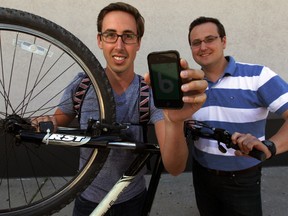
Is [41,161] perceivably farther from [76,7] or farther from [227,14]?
[227,14]

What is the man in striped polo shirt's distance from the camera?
5.71 feet

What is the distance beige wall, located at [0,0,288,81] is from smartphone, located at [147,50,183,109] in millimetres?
2316

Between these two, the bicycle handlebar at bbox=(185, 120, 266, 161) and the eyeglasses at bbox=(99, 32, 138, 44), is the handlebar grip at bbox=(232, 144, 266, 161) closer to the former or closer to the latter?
the bicycle handlebar at bbox=(185, 120, 266, 161)

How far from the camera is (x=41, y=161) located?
3432mm

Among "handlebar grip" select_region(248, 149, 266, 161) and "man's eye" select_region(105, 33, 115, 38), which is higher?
"man's eye" select_region(105, 33, 115, 38)

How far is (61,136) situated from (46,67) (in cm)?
214

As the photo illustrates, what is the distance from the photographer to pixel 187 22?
3.35 metres

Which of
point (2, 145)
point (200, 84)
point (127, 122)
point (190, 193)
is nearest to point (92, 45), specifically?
point (2, 145)

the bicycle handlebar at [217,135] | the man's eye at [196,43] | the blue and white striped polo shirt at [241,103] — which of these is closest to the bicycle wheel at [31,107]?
the man's eye at [196,43]

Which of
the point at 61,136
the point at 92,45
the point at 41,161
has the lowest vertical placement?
the point at 41,161

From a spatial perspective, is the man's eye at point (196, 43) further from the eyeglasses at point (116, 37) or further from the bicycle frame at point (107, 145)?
the bicycle frame at point (107, 145)

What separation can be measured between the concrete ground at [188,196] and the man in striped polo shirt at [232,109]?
113 cm

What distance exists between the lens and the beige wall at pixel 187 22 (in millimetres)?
3207

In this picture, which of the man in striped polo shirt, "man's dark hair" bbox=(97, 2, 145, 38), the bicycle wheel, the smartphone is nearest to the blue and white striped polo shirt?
the man in striped polo shirt
